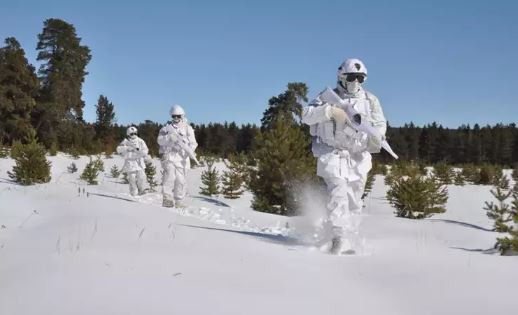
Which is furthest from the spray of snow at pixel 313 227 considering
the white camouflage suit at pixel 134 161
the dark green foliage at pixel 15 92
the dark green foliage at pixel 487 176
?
the dark green foliage at pixel 15 92

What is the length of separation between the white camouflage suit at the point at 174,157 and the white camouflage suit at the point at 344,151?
7.11m

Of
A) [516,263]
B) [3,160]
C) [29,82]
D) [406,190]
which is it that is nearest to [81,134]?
[29,82]

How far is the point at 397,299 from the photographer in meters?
3.39

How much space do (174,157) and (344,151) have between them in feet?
25.2

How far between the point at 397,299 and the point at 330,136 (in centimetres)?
290

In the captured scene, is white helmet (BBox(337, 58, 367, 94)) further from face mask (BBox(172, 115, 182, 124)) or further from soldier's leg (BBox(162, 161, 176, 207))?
soldier's leg (BBox(162, 161, 176, 207))

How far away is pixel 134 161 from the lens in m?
15.9

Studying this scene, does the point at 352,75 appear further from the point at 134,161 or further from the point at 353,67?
the point at 134,161

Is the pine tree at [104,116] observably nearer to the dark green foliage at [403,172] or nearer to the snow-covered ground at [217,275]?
the dark green foliage at [403,172]

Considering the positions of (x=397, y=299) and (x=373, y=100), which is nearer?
(x=397, y=299)

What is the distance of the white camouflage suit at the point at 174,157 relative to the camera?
12.8 m

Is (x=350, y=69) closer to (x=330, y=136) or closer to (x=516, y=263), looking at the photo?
(x=330, y=136)

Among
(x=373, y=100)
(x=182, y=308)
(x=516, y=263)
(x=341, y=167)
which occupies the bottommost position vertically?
(x=182, y=308)

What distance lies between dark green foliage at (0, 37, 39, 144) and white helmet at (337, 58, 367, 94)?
31870mm
